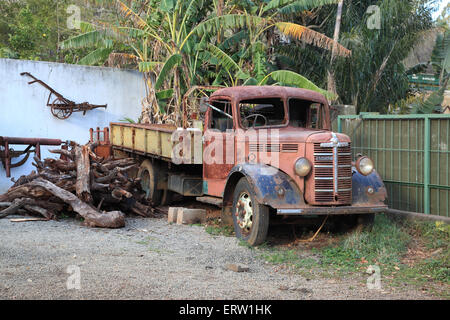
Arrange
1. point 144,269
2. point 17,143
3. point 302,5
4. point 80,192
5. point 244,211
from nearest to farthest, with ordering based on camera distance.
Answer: point 144,269
point 244,211
point 80,192
point 17,143
point 302,5

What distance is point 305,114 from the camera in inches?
329

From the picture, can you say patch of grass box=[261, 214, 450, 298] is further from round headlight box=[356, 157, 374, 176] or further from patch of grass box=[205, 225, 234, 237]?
patch of grass box=[205, 225, 234, 237]

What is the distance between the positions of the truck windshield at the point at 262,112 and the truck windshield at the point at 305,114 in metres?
0.16

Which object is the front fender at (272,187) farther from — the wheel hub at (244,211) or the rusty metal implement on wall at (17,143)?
the rusty metal implement on wall at (17,143)

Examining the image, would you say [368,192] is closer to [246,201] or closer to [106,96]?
[246,201]

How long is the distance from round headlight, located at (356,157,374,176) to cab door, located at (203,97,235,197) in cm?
190

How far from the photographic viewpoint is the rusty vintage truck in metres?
7.02

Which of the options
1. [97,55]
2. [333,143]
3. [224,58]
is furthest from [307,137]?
[97,55]

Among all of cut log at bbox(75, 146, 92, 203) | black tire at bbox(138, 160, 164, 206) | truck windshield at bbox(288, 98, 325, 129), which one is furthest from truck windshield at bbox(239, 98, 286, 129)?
black tire at bbox(138, 160, 164, 206)

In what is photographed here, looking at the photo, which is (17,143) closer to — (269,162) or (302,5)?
(269,162)

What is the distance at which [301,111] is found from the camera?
27.3 feet

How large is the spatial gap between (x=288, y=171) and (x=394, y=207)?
2852 mm

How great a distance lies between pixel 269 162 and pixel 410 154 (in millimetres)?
2769

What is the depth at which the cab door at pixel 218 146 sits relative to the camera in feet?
27.3
